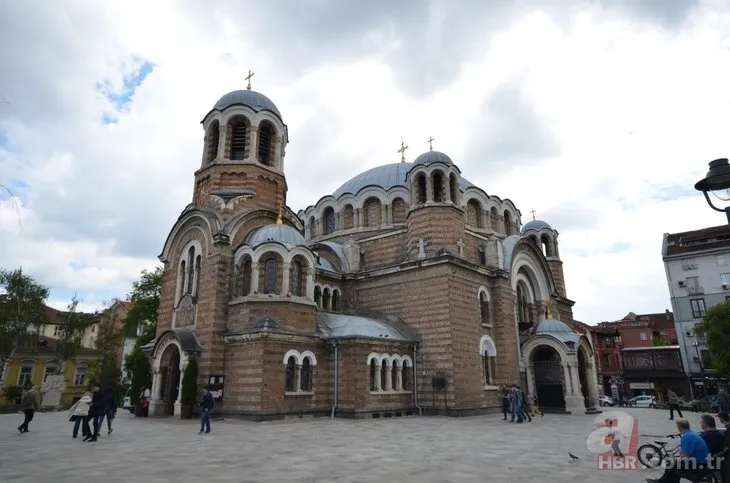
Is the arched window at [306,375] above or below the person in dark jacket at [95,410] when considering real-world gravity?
above

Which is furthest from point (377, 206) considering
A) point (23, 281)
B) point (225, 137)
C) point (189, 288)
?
point (23, 281)

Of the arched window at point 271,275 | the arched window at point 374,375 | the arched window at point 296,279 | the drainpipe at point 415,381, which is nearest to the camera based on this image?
the arched window at point 271,275

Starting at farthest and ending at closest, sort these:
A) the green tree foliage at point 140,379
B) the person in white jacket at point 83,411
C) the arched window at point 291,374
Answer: the green tree foliage at point 140,379, the arched window at point 291,374, the person in white jacket at point 83,411

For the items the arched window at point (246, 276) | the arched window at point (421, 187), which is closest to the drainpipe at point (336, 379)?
the arched window at point (246, 276)

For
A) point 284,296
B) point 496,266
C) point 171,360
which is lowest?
point 171,360

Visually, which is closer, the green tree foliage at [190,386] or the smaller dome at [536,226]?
the green tree foliage at [190,386]

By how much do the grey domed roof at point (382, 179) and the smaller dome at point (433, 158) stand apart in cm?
359

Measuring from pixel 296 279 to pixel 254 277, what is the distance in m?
1.72

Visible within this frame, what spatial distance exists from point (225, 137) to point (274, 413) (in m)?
12.7

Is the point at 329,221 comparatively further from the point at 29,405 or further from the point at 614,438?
the point at 614,438

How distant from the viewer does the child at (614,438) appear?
9540mm

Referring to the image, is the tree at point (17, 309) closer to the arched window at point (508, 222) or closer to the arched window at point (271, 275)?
the arched window at point (271, 275)

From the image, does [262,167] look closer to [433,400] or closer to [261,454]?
[433,400]

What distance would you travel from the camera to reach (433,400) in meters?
19.6
